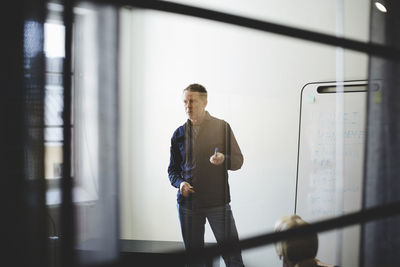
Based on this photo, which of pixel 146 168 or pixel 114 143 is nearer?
pixel 114 143

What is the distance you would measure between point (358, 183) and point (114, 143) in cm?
172

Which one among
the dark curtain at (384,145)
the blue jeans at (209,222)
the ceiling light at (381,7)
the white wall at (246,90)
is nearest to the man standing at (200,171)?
the blue jeans at (209,222)

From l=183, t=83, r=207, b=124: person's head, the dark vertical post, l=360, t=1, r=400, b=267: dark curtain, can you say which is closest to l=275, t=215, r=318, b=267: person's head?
l=360, t=1, r=400, b=267: dark curtain

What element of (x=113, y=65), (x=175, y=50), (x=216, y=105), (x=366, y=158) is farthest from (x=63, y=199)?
(x=175, y=50)

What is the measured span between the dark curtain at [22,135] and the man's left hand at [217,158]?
5.69 feet

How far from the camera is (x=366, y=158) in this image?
1370mm

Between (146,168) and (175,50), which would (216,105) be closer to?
(175,50)

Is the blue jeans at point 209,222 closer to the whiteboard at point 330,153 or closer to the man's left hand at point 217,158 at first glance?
the man's left hand at point 217,158

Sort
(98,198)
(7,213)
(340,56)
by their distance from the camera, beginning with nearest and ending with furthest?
(7,213)
(98,198)
(340,56)

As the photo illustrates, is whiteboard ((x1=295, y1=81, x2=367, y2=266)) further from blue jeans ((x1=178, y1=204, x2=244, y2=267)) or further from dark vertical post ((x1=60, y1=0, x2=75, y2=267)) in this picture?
dark vertical post ((x1=60, y1=0, x2=75, y2=267))

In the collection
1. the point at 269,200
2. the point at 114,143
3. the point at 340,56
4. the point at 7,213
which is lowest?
the point at 269,200

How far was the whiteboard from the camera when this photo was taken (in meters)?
2.08

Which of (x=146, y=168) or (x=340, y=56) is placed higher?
(x=340, y=56)

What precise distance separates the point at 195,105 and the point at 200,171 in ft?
1.45
